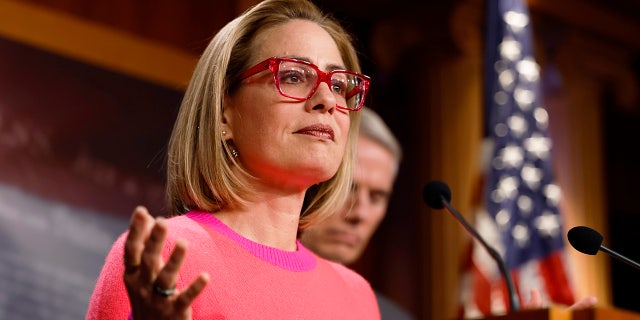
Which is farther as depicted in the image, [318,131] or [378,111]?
[378,111]

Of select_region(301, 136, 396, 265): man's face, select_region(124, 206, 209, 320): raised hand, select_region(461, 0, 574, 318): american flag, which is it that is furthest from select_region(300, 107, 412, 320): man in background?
select_region(124, 206, 209, 320): raised hand

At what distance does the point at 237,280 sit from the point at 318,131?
12.5 inches

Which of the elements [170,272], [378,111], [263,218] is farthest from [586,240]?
[378,111]

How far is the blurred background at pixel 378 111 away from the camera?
3934 millimetres

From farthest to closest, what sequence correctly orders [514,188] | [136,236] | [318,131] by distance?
[514,188]
[318,131]
[136,236]

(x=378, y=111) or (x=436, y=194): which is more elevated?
(x=378, y=111)

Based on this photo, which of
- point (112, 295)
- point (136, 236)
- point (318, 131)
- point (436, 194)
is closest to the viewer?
point (136, 236)

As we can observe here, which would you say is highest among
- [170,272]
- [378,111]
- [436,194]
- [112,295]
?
[378,111]

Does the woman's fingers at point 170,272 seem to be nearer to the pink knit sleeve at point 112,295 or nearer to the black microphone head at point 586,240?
the pink knit sleeve at point 112,295

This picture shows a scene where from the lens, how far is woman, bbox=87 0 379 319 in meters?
1.69

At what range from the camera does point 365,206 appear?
11.3 feet

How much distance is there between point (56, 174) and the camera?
4.00m

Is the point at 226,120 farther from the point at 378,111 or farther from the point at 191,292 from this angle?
the point at 378,111

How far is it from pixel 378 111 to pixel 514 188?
1.40 metres
